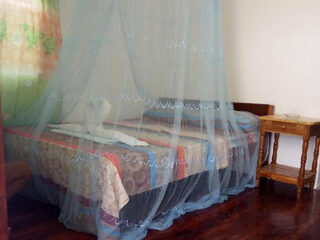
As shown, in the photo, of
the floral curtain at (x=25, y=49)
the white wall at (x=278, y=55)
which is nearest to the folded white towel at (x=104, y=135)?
the floral curtain at (x=25, y=49)

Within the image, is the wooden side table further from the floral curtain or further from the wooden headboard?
the floral curtain

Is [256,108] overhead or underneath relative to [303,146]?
overhead

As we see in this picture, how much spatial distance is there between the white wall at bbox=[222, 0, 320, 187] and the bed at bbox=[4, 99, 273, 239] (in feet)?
3.72

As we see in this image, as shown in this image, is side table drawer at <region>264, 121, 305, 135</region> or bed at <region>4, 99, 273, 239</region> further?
side table drawer at <region>264, 121, 305, 135</region>

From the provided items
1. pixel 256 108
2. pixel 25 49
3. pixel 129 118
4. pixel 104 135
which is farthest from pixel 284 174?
pixel 25 49

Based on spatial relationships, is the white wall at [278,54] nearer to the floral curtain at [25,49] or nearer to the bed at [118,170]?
the floral curtain at [25,49]

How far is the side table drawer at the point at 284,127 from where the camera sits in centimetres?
291

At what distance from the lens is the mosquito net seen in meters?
2.06

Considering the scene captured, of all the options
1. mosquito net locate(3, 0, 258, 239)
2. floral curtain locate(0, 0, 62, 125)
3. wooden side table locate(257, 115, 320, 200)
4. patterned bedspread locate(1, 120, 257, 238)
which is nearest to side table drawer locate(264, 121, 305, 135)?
wooden side table locate(257, 115, 320, 200)

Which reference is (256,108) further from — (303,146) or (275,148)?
(303,146)

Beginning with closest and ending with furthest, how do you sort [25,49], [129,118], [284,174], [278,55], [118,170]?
[118,170]
[129,118]
[25,49]
[284,174]
[278,55]

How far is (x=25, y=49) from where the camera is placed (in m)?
2.87

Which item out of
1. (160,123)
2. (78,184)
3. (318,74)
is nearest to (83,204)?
(78,184)

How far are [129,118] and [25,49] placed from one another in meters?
1.44
